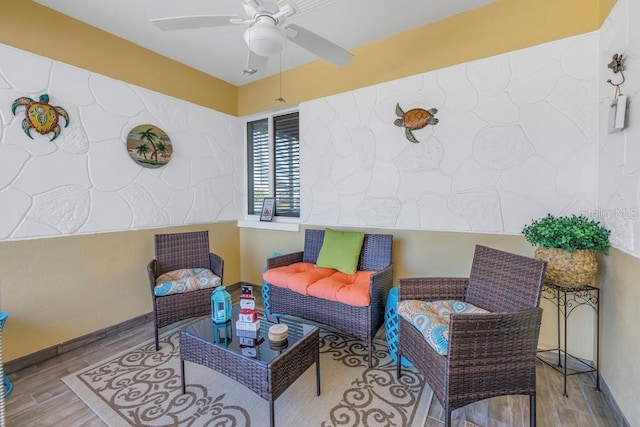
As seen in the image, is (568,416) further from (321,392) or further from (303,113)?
(303,113)

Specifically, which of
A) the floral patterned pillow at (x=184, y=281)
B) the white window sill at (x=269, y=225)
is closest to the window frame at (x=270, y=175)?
the white window sill at (x=269, y=225)

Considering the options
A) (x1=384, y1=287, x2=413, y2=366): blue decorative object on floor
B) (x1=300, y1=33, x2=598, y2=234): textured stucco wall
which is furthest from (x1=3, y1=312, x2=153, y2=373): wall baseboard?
(x1=384, y1=287, x2=413, y2=366): blue decorative object on floor

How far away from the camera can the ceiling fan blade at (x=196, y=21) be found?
5.09ft

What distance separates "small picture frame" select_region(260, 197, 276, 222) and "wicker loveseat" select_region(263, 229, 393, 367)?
85 centimetres

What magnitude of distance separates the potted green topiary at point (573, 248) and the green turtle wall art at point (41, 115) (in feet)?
12.2

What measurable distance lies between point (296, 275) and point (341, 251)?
0.49 metres

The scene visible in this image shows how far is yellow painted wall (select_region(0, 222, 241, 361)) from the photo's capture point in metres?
2.12

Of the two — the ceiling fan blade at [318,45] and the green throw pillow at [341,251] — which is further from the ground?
the ceiling fan blade at [318,45]

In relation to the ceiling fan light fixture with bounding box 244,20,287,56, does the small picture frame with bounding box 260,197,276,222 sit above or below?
below

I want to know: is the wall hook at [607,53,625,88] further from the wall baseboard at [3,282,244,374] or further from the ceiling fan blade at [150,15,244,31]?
the wall baseboard at [3,282,244,374]

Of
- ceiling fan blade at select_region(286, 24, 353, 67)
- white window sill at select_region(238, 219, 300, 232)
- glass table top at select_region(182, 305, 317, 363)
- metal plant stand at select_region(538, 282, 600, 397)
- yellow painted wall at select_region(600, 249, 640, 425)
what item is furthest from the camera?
white window sill at select_region(238, 219, 300, 232)

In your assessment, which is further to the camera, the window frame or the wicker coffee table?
the window frame

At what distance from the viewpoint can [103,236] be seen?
102 inches

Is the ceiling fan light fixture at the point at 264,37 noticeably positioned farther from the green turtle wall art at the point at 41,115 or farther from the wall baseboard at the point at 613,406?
the wall baseboard at the point at 613,406
